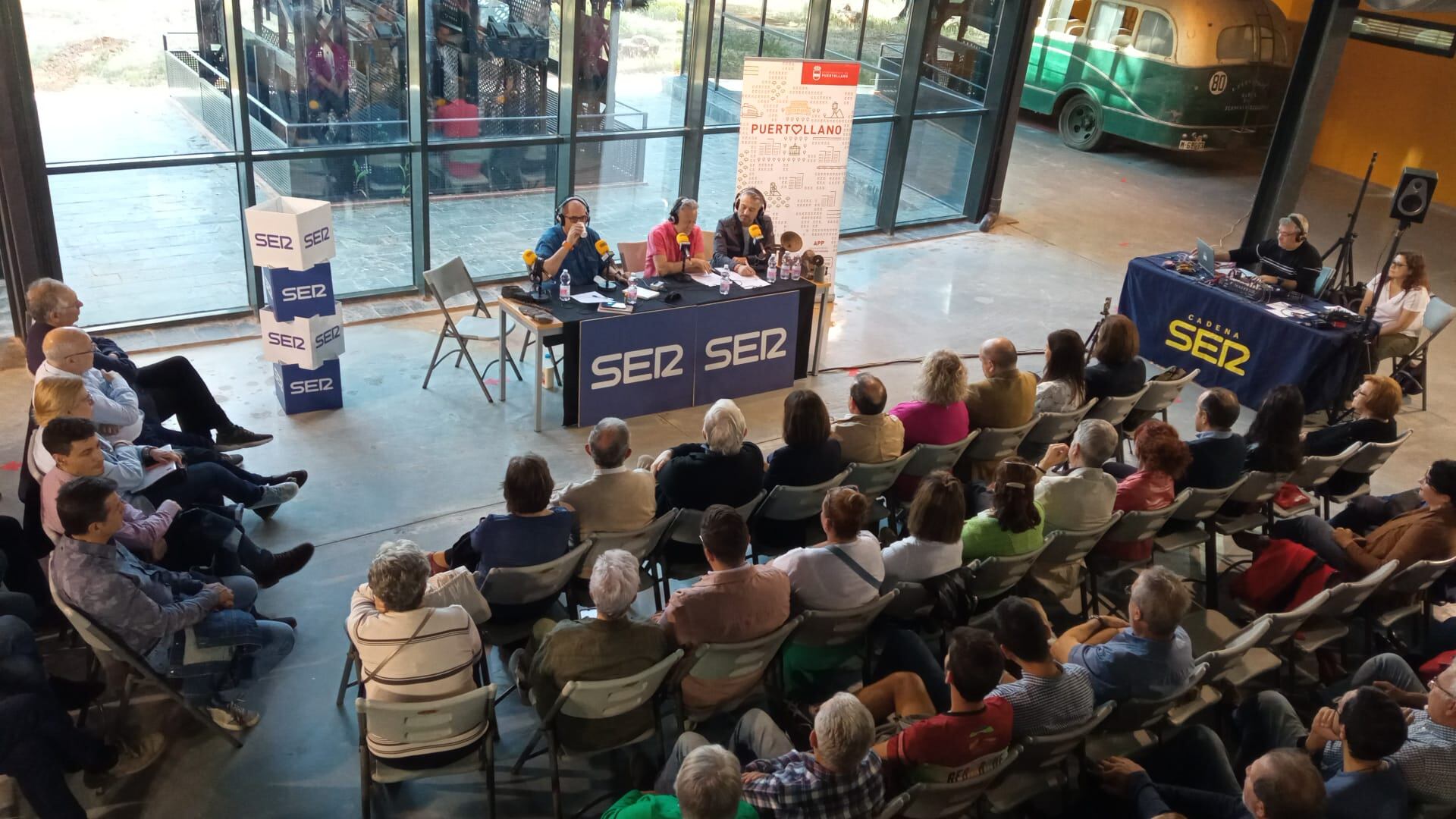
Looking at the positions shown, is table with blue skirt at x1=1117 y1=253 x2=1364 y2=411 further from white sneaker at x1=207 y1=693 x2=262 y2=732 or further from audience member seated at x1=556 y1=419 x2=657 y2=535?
white sneaker at x1=207 y1=693 x2=262 y2=732

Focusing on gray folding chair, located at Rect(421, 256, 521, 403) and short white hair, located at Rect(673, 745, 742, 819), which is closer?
short white hair, located at Rect(673, 745, 742, 819)

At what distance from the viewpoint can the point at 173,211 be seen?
25.4ft

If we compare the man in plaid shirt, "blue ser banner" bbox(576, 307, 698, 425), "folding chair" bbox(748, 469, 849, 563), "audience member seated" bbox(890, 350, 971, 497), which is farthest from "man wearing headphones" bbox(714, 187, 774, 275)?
the man in plaid shirt

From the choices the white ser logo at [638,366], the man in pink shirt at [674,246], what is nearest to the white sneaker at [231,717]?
the white ser logo at [638,366]

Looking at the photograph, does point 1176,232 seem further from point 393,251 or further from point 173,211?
point 173,211

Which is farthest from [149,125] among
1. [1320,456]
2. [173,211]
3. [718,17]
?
[1320,456]

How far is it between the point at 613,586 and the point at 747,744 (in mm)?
673

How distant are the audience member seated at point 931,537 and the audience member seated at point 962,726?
827mm

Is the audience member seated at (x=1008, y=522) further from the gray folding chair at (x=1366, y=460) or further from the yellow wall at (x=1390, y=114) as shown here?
the yellow wall at (x=1390, y=114)

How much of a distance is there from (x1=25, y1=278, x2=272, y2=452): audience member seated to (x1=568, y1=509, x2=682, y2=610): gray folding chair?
2.42 m

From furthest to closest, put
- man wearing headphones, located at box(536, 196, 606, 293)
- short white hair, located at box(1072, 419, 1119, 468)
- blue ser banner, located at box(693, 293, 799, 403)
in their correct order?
blue ser banner, located at box(693, 293, 799, 403) → man wearing headphones, located at box(536, 196, 606, 293) → short white hair, located at box(1072, 419, 1119, 468)

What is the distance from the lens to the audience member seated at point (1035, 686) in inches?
135

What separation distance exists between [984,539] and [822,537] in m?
0.90

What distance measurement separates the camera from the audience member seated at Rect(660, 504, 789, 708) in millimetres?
3734
